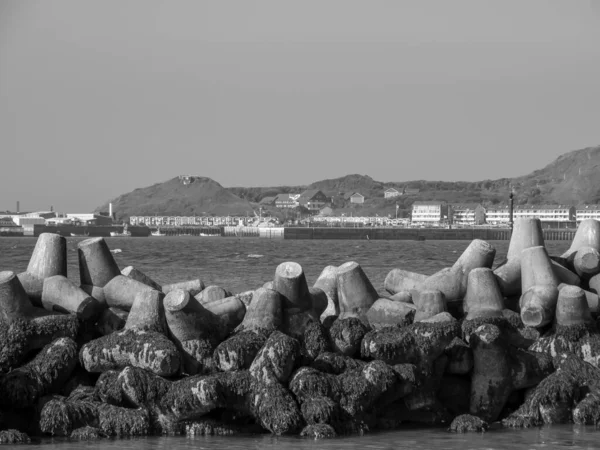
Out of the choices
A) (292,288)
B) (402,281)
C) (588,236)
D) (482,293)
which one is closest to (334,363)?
(292,288)

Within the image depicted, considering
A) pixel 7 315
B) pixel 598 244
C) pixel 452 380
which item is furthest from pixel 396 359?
pixel 598 244

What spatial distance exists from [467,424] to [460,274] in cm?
347

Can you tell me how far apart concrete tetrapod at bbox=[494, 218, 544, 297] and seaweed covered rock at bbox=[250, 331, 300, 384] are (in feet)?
13.6

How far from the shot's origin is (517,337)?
47.4ft

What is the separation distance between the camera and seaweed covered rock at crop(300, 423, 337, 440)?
12.2 m

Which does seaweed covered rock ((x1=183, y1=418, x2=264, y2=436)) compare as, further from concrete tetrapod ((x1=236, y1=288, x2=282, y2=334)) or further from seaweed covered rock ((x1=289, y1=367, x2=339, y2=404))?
concrete tetrapod ((x1=236, y1=288, x2=282, y2=334))

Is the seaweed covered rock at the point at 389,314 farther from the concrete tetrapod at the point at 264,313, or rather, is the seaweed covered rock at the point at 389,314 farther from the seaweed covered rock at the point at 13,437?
the seaweed covered rock at the point at 13,437

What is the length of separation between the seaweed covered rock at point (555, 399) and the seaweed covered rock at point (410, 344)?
3.85ft

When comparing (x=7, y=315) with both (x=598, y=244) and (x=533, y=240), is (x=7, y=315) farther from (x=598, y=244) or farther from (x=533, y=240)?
(x=598, y=244)

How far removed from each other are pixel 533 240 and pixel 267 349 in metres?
6.48

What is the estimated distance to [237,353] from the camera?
13.0 metres

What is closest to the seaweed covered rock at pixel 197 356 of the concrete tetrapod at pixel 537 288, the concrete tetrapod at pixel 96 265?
the concrete tetrapod at pixel 96 265

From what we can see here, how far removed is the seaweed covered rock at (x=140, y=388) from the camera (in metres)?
12.5

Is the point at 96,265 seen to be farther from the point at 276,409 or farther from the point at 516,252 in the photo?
the point at 516,252
